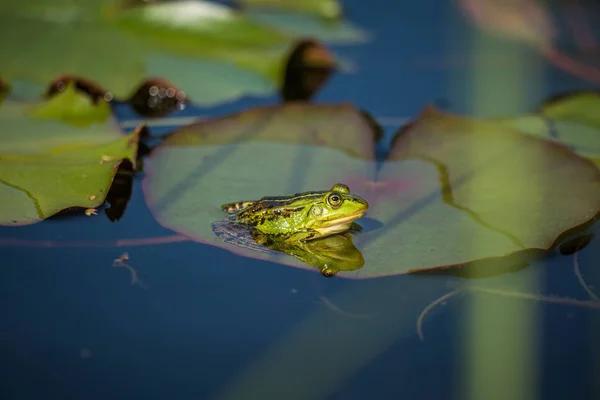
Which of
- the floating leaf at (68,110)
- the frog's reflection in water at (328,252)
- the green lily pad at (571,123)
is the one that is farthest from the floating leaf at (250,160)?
the green lily pad at (571,123)

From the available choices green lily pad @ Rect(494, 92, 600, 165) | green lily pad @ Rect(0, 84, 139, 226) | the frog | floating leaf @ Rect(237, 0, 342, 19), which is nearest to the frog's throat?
the frog

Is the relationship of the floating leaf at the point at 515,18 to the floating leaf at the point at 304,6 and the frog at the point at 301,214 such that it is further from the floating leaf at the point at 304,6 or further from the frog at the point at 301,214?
the frog at the point at 301,214

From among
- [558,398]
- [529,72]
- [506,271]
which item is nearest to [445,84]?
[529,72]

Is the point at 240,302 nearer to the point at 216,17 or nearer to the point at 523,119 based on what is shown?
the point at 523,119

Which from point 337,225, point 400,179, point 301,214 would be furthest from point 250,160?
point 400,179

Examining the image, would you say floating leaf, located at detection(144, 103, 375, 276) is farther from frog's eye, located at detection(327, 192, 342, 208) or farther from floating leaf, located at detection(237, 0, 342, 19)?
floating leaf, located at detection(237, 0, 342, 19)

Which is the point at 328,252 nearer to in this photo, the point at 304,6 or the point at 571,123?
the point at 571,123
